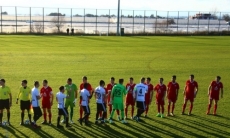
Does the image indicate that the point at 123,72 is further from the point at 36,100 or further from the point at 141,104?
the point at 36,100

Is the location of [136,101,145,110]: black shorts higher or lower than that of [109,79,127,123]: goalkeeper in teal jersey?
lower

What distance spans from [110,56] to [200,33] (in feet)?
115

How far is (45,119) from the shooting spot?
44.2 feet

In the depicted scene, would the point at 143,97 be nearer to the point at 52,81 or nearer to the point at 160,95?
the point at 160,95

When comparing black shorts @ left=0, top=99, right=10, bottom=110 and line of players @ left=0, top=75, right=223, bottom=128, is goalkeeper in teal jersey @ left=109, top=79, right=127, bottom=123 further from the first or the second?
black shorts @ left=0, top=99, right=10, bottom=110

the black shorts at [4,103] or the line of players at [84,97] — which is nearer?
the line of players at [84,97]

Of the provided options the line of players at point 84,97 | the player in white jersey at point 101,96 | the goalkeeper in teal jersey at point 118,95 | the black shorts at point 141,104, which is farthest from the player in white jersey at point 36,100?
the black shorts at point 141,104

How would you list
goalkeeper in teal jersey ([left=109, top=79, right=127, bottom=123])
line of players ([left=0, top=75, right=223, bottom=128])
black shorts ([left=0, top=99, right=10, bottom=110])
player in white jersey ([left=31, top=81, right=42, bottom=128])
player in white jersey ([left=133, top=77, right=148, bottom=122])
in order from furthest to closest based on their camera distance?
player in white jersey ([left=133, top=77, right=148, bottom=122]), goalkeeper in teal jersey ([left=109, top=79, right=127, bottom=123]), black shorts ([left=0, top=99, right=10, bottom=110]), line of players ([left=0, top=75, right=223, bottom=128]), player in white jersey ([left=31, top=81, right=42, bottom=128])

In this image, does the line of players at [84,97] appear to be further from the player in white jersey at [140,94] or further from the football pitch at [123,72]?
the football pitch at [123,72]

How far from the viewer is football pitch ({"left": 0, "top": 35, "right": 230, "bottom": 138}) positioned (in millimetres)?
12852

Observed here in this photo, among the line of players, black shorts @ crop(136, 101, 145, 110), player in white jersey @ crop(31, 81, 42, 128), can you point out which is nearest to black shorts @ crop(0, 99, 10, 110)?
the line of players

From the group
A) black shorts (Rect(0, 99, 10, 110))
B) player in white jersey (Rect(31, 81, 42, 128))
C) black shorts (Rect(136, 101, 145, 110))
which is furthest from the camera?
black shorts (Rect(136, 101, 145, 110))

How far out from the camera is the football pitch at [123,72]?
1285 centimetres

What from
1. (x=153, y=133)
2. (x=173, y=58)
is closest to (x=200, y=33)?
(x=173, y=58)
